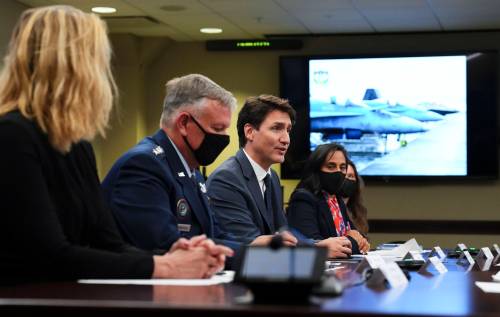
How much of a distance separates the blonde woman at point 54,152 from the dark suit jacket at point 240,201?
4.48 ft

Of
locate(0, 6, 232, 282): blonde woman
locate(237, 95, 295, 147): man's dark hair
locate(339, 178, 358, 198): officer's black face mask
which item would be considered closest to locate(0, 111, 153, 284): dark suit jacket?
locate(0, 6, 232, 282): blonde woman

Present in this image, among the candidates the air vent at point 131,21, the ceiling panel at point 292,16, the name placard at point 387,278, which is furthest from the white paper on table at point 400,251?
the air vent at point 131,21

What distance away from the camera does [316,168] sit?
461 cm

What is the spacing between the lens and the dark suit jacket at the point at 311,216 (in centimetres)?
434

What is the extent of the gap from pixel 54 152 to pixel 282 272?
0.73 m

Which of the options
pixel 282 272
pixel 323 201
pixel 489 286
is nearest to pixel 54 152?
pixel 282 272

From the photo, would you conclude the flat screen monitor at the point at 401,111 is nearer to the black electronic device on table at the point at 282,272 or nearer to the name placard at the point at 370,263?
the name placard at the point at 370,263

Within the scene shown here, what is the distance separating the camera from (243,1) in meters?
6.87

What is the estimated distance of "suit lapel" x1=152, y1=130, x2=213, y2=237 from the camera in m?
2.79

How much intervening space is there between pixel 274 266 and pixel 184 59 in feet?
25.3

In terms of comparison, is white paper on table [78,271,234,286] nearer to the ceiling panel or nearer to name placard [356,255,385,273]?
name placard [356,255,385,273]

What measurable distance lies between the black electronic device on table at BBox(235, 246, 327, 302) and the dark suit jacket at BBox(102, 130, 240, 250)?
39.4 inches

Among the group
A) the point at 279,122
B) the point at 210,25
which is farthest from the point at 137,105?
the point at 279,122

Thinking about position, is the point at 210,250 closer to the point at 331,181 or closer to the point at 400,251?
the point at 400,251
